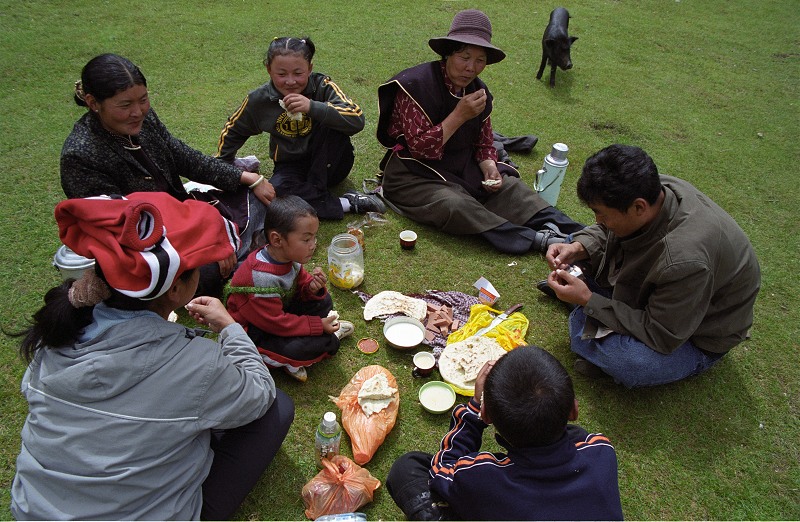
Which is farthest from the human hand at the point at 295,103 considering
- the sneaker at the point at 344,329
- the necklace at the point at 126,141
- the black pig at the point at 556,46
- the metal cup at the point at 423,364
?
the black pig at the point at 556,46

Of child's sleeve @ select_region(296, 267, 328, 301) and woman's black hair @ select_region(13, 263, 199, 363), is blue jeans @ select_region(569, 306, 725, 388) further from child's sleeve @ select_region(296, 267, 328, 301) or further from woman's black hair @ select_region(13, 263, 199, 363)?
woman's black hair @ select_region(13, 263, 199, 363)

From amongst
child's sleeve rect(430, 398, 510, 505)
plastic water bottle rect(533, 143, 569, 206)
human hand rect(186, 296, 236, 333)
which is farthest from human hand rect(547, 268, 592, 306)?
human hand rect(186, 296, 236, 333)

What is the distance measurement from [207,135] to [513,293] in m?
4.00

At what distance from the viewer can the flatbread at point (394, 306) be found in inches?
152

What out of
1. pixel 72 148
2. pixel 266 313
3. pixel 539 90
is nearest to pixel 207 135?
pixel 72 148

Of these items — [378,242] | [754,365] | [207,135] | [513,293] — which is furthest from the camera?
[207,135]

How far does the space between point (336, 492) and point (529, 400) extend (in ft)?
4.30

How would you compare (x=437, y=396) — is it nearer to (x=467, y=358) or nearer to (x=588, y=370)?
(x=467, y=358)

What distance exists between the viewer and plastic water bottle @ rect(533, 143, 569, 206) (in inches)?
196

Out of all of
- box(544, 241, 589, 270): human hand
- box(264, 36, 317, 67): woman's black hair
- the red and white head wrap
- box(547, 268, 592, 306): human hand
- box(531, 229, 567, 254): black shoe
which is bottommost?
box(531, 229, 567, 254): black shoe

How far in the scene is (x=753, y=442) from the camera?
3.24m

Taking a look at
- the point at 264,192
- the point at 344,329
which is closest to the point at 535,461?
the point at 344,329

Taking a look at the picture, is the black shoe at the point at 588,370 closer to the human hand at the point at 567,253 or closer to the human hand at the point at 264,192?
the human hand at the point at 567,253

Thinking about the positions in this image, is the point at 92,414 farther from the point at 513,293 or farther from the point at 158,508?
the point at 513,293
